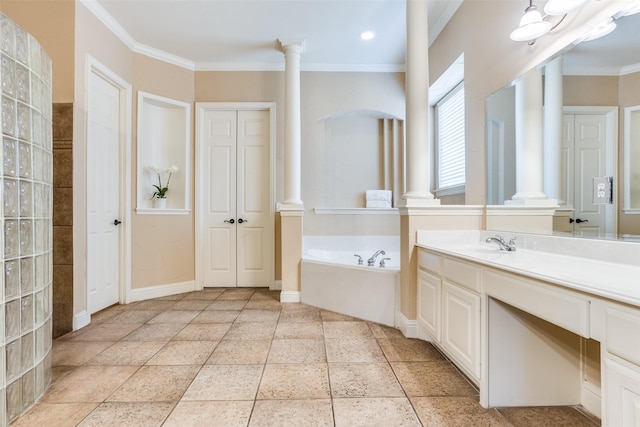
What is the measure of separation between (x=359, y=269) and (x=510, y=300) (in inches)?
61.0

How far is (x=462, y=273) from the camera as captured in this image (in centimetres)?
173

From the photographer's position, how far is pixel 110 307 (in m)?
3.16

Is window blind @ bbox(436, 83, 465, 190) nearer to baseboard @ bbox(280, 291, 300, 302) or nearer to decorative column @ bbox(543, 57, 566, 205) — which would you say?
decorative column @ bbox(543, 57, 566, 205)

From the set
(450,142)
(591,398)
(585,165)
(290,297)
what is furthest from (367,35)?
(591,398)

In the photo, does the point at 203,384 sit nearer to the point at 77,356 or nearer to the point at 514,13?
the point at 77,356

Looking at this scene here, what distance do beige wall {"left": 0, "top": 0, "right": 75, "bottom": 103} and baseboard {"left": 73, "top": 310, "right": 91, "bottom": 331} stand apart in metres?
1.76

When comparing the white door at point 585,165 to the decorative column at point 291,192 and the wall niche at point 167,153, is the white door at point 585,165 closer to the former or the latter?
the decorative column at point 291,192

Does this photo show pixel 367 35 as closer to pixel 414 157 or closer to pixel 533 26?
pixel 414 157

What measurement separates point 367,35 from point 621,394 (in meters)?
3.37

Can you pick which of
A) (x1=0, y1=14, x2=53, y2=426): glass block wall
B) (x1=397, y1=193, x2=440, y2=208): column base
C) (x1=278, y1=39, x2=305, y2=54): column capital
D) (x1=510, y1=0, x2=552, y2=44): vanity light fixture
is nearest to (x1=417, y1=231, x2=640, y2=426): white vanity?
(x1=397, y1=193, x2=440, y2=208): column base

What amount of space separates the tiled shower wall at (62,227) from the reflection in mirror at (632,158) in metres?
3.55

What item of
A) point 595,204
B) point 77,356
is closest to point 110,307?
point 77,356

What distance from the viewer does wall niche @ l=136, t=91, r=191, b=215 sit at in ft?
12.0

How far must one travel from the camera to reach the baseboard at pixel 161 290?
11.1ft
